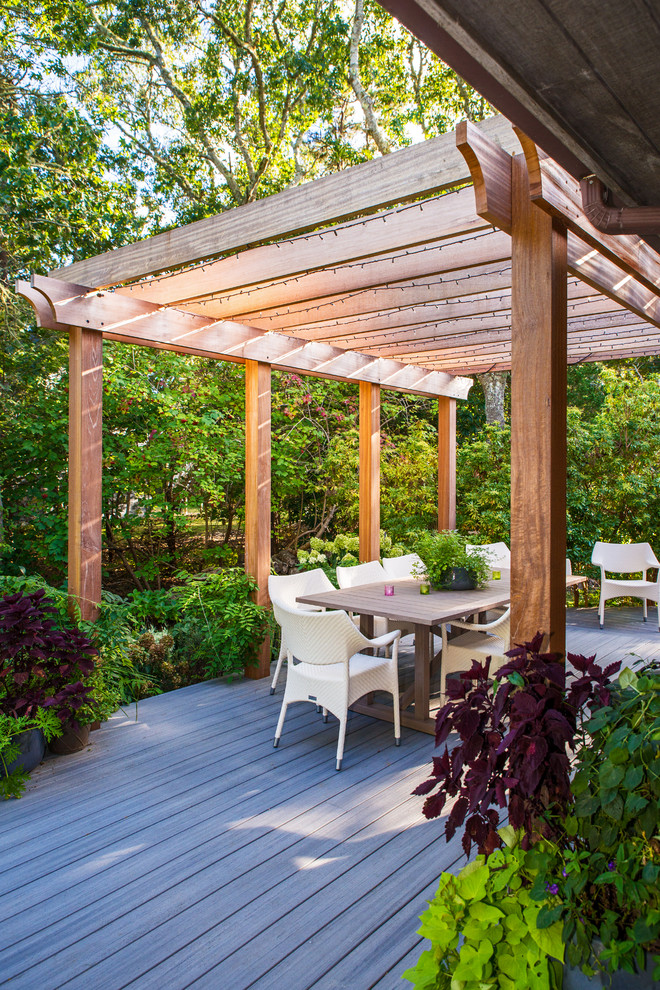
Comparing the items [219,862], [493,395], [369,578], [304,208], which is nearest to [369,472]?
[369,578]

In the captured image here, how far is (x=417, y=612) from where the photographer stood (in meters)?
3.57

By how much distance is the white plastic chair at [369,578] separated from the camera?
4.70 m

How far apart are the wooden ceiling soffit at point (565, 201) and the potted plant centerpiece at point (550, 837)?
1.36 meters

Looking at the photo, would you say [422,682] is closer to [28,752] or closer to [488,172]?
[28,752]

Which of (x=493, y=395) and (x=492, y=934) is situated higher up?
(x=493, y=395)

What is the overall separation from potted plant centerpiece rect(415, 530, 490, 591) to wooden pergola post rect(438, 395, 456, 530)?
2765mm

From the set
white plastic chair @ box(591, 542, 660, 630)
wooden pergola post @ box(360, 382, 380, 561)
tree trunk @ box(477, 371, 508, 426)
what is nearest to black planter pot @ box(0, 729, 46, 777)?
wooden pergola post @ box(360, 382, 380, 561)

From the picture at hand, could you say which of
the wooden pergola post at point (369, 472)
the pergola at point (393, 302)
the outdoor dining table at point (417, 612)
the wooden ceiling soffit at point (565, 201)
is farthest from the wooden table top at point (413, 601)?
the wooden ceiling soffit at point (565, 201)

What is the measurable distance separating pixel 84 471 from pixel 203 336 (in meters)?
1.28

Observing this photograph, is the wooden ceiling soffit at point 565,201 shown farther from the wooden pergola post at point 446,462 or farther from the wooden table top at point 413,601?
the wooden pergola post at point 446,462

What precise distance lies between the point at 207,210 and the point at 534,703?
1022 centimetres

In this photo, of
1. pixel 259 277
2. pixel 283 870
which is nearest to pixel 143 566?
pixel 259 277

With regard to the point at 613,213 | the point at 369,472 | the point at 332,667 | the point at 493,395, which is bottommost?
the point at 332,667

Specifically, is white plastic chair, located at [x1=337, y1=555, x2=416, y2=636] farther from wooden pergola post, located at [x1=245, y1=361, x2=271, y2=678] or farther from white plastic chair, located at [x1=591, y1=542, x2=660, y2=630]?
white plastic chair, located at [x1=591, y1=542, x2=660, y2=630]
